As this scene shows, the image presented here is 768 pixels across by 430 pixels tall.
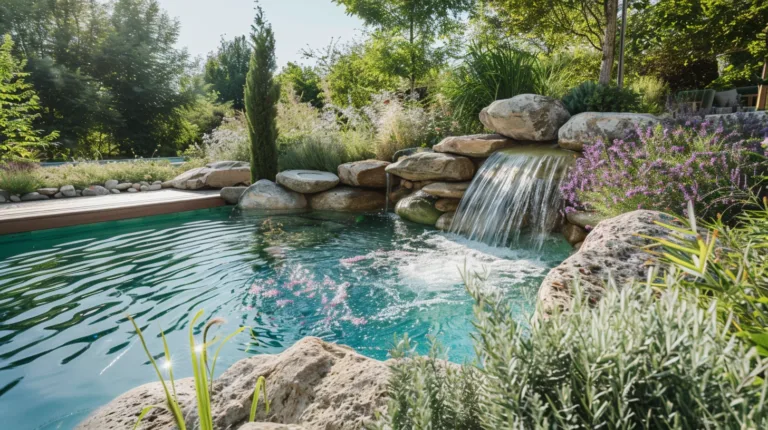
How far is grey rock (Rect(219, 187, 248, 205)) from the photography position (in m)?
8.10

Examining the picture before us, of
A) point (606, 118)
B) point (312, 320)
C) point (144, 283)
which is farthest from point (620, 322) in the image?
point (606, 118)

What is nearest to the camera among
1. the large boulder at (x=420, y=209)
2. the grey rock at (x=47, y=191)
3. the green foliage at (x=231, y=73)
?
the large boulder at (x=420, y=209)

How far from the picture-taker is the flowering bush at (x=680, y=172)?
312 cm

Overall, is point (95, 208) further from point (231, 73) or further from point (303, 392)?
point (231, 73)

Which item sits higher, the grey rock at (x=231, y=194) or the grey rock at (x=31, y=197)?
the grey rock at (x=31, y=197)

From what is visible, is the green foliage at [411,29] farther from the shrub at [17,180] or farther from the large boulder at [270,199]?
the shrub at [17,180]

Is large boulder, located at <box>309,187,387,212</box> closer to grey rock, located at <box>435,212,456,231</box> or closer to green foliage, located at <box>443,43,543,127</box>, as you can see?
grey rock, located at <box>435,212,456,231</box>

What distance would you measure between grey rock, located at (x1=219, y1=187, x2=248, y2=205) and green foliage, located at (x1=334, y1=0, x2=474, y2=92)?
6.09 meters

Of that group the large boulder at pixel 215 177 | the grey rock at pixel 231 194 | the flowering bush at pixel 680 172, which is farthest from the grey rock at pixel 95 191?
the flowering bush at pixel 680 172

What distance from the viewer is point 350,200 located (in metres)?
7.32

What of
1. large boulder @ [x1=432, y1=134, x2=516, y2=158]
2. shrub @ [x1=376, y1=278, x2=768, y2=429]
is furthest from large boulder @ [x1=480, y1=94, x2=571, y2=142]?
shrub @ [x1=376, y1=278, x2=768, y2=429]

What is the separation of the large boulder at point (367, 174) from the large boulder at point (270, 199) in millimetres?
1104

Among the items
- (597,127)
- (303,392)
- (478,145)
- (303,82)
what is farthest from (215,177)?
(303,82)

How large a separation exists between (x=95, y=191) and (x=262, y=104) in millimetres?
4203
